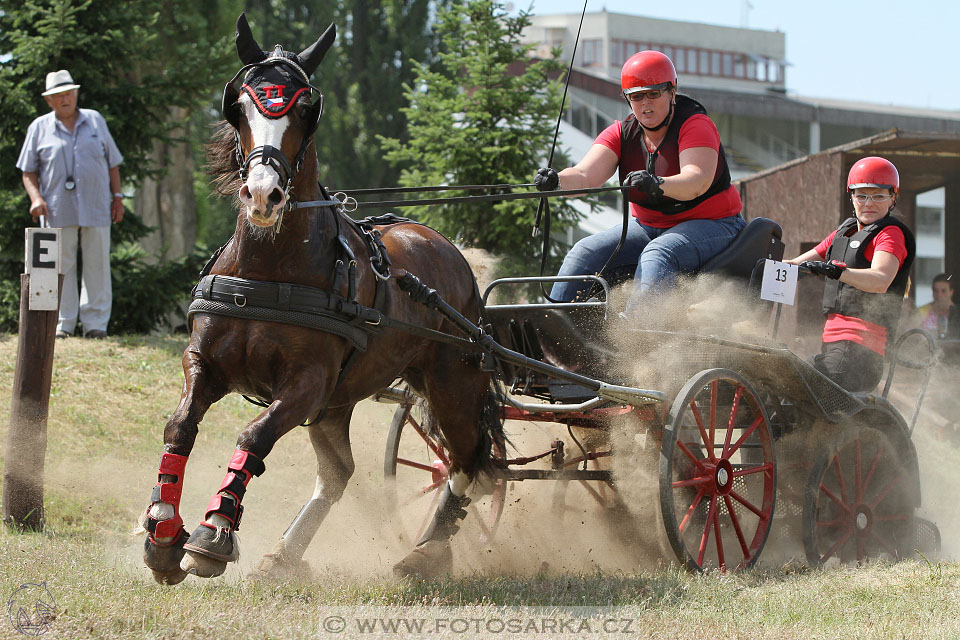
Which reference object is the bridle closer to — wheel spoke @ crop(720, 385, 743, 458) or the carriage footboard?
the carriage footboard

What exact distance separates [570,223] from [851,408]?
537cm

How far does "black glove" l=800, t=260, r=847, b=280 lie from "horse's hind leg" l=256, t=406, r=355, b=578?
2463mm

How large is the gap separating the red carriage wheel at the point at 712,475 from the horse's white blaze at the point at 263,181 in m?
2.15

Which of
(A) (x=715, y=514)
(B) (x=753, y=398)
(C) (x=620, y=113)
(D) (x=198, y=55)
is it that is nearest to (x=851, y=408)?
(B) (x=753, y=398)

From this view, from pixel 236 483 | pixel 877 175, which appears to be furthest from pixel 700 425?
pixel 236 483

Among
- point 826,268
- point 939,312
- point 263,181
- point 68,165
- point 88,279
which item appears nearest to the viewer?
point 263,181

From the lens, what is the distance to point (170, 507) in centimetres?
335

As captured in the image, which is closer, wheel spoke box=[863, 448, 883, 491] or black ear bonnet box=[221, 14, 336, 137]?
black ear bonnet box=[221, 14, 336, 137]

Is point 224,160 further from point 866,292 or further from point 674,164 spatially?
point 866,292

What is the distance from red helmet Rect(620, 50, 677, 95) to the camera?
16.0 ft

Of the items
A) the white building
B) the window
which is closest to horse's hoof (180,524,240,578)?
the white building

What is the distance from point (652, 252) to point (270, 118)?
6.97 ft

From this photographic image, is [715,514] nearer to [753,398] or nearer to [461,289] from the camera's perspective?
[753,398]

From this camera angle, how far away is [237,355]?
357 centimetres
